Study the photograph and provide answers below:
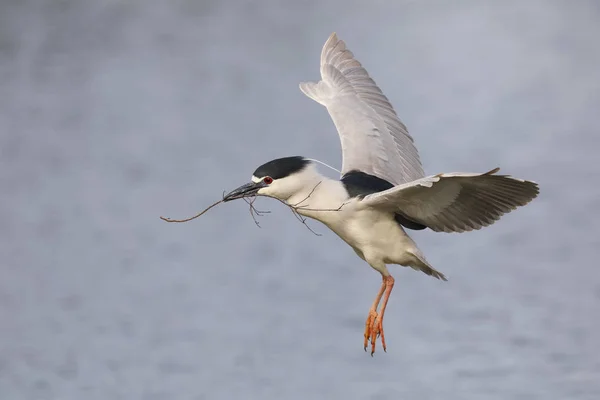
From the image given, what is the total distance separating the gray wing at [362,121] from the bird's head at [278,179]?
75 cm

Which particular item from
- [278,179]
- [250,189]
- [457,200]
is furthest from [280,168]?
[457,200]

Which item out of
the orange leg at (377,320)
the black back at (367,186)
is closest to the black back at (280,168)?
the black back at (367,186)

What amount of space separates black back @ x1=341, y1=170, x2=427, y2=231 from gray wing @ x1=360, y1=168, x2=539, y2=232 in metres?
0.09

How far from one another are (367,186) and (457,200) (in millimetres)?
530

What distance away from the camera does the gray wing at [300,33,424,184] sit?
6457 mm

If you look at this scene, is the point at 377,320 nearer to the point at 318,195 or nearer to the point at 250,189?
the point at 318,195

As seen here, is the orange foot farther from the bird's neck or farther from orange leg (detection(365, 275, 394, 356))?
the bird's neck

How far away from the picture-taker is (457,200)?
5.40m

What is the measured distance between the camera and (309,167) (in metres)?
5.62

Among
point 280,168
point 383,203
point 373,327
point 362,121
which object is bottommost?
point 373,327

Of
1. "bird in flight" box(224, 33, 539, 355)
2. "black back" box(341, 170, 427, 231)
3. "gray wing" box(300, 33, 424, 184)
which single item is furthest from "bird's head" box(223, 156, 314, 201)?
"gray wing" box(300, 33, 424, 184)

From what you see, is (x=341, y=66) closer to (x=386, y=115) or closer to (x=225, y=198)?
(x=386, y=115)

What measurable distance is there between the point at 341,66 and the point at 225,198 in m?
2.13

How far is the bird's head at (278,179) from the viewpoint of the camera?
5.59m
